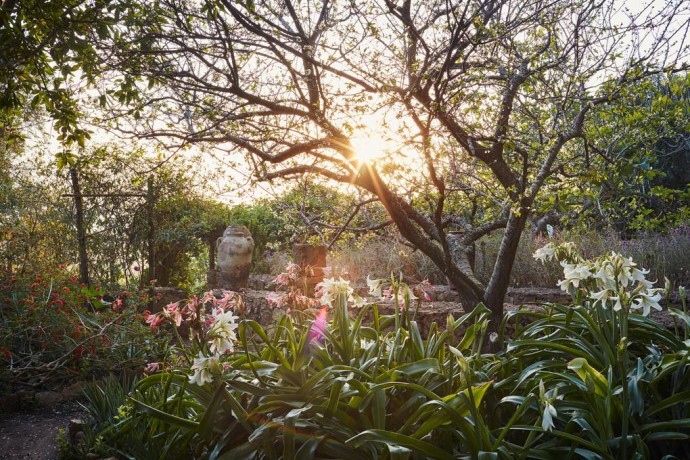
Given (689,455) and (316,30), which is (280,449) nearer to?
Result: (689,455)

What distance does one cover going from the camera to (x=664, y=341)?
7.25 ft

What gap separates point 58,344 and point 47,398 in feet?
1.58

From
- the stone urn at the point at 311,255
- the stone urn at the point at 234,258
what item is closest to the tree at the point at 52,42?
the stone urn at the point at 311,255

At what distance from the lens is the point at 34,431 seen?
3.95 metres

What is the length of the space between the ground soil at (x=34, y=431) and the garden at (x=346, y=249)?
1.1 inches

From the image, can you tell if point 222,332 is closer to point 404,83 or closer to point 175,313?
point 175,313

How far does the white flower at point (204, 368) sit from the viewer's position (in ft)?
5.74

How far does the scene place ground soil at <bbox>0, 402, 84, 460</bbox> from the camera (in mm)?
3467

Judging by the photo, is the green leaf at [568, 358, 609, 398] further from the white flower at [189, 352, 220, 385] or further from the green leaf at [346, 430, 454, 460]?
the white flower at [189, 352, 220, 385]

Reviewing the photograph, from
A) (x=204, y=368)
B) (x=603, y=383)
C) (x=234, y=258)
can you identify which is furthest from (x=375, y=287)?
(x=234, y=258)

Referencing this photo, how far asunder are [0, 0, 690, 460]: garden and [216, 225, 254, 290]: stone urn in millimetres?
A: 38

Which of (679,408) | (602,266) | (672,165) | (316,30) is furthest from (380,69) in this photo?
(672,165)

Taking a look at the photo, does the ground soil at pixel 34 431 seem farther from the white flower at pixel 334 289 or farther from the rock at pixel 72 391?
the white flower at pixel 334 289

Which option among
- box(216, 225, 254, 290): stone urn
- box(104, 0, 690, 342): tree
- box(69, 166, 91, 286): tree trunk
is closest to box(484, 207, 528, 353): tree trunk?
box(104, 0, 690, 342): tree
